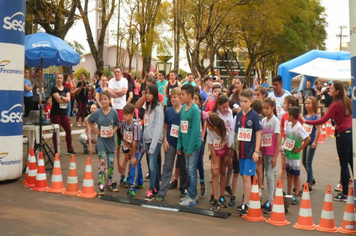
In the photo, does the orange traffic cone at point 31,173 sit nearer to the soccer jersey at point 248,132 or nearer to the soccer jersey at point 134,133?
the soccer jersey at point 134,133

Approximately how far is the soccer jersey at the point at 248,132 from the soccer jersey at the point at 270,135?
0.55 meters

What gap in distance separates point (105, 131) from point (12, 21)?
105 inches

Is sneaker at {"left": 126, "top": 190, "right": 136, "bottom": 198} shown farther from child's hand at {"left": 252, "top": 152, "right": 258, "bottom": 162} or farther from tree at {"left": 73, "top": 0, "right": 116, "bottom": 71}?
tree at {"left": 73, "top": 0, "right": 116, "bottom": 71}

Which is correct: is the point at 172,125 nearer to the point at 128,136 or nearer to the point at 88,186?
the point at 128,136

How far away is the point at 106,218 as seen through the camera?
7160 mm

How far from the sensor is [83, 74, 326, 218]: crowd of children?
7547mm

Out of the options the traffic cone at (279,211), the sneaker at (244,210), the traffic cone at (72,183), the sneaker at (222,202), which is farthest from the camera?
the traffic cone at (72,183)

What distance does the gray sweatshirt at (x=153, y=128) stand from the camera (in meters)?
8.33

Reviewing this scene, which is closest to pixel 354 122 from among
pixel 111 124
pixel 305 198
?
pixel 305 198

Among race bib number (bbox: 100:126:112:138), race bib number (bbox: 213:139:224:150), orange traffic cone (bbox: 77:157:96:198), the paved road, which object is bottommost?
the paved road

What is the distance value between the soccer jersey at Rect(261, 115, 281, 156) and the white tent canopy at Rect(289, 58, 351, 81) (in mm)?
15527

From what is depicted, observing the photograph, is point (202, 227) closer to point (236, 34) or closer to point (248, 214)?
point (248, 214)

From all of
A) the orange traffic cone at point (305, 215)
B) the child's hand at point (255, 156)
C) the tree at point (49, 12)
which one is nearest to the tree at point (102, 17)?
the tree at point (49, 12)

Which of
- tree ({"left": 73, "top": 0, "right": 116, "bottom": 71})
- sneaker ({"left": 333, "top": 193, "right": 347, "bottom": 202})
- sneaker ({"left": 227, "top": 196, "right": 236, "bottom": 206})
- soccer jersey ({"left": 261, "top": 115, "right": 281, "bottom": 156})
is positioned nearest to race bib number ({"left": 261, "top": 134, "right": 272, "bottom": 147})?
soccer jersey ({"left": 261, "top": 115, "right": 281, "bottom": 156})
